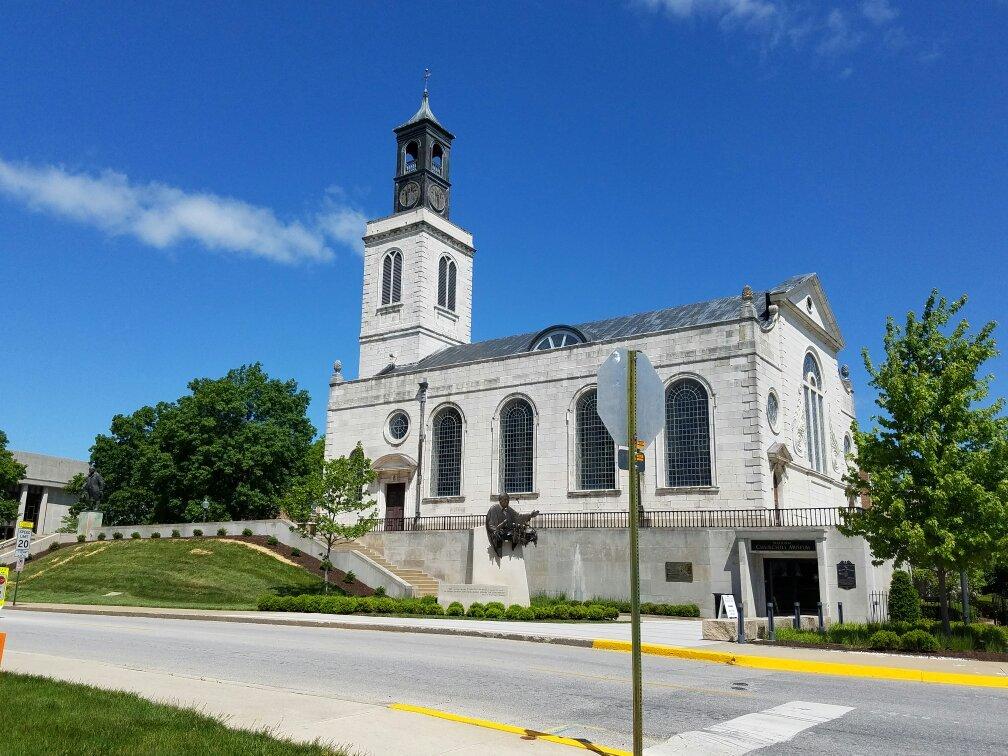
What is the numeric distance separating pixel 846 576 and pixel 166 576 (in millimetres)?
29644

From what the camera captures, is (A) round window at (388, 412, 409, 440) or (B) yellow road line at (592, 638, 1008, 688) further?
(A) round window at (388, 412, 409, 440)

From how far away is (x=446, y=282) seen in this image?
54.1m

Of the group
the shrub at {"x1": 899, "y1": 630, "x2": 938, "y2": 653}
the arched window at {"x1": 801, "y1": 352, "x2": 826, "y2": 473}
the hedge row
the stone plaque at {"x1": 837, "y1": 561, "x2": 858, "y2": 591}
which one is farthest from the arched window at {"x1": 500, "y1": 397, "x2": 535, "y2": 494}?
the shrub at {"x1": 899, "y1": 630, "x2": 938, "y2": 653}

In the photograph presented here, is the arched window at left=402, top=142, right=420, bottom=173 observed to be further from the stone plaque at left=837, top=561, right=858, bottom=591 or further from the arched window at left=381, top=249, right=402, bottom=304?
the stone plaque at left=837, top=561, right=858, bottom=591

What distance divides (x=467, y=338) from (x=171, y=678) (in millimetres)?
45338

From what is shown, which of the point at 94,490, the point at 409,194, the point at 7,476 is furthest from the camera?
the point at 7,476

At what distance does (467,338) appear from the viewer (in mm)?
55156

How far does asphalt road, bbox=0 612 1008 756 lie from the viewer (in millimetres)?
7773

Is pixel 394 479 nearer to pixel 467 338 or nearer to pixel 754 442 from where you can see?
pixel 467 338

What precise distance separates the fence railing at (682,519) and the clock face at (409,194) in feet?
79.5

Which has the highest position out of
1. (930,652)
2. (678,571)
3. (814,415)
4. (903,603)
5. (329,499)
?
(814,415)

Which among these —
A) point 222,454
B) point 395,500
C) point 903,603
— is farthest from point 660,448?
point 222,454

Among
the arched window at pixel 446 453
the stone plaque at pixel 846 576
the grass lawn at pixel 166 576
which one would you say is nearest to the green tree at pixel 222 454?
the grass lawn at pixel 166 576

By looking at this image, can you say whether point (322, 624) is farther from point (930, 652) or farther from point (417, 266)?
point (417, 266)
